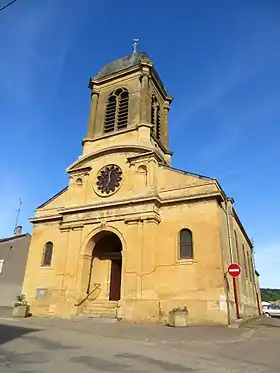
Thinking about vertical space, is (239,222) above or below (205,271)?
above

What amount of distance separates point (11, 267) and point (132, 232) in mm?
15148

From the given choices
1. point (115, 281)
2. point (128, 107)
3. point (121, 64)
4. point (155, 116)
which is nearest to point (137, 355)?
point (115, 281)

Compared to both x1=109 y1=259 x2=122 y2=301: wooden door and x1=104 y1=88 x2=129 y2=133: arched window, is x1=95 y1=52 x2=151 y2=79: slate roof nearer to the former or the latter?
x1=104 y1=88 x2=129 y2=133: arched window

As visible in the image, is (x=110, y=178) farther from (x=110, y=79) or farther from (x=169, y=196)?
(x=110, y=79)

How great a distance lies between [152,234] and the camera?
15.9m

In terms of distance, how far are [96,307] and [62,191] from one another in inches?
327

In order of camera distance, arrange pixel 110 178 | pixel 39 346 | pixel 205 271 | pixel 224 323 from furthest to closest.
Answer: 1. pixel 110 178
2. pixel 205 271
3. pixel 224 323
4. pixel 39 346

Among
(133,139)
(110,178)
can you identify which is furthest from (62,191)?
(133,139)

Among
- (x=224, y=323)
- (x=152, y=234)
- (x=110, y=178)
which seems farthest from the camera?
(x=110, y=178)

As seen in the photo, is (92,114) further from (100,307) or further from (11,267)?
(11,267)

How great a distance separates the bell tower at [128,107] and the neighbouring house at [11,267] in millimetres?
11769

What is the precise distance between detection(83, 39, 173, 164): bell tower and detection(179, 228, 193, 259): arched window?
6541 millimetres

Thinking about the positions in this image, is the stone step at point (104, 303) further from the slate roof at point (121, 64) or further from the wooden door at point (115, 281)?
the slate roof at point (121, 64)

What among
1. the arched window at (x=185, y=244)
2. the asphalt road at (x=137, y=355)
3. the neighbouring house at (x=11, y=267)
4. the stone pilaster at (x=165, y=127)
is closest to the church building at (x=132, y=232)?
the arched window at (x=185, y=244)
